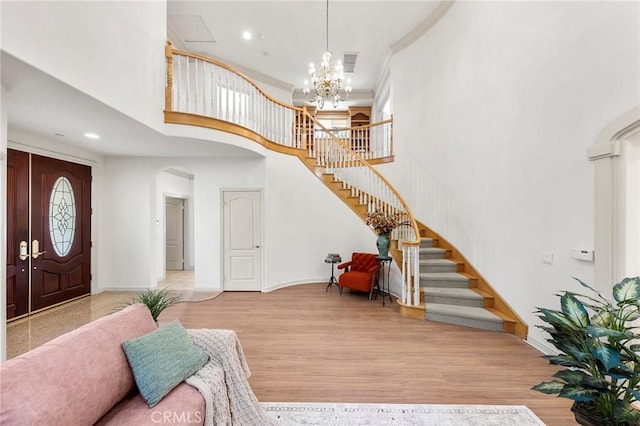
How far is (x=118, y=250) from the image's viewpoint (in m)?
5.35

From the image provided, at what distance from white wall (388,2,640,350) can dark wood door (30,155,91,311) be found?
6.57 metres

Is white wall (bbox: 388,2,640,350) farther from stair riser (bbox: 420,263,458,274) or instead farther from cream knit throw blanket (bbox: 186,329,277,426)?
cream knit throw blanket (bbox: 186,329,277,426)

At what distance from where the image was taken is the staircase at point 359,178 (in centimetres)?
387

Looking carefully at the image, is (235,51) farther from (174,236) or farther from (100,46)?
(174,236)

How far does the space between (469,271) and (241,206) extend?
14.3 feet

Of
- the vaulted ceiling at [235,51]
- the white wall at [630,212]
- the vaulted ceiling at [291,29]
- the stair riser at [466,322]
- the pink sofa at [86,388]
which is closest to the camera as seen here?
the pink sofa at [86,388]

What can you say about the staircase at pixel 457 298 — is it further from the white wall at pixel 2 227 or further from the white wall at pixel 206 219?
the white wall at pixel 2 227

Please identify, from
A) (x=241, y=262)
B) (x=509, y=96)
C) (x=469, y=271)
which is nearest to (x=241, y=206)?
(x=241, y=262)

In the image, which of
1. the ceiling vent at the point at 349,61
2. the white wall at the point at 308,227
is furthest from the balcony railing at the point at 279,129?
the ceiling vent at the point at 349,61

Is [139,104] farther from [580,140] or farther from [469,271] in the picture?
[469,271]

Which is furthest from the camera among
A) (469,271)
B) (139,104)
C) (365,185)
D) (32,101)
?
(365,185)

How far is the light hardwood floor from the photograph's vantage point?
89.5 inches

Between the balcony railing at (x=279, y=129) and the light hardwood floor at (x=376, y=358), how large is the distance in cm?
90

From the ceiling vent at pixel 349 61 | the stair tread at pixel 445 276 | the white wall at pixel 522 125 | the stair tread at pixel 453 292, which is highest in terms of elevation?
the ceiling vent at pixel 349 61
